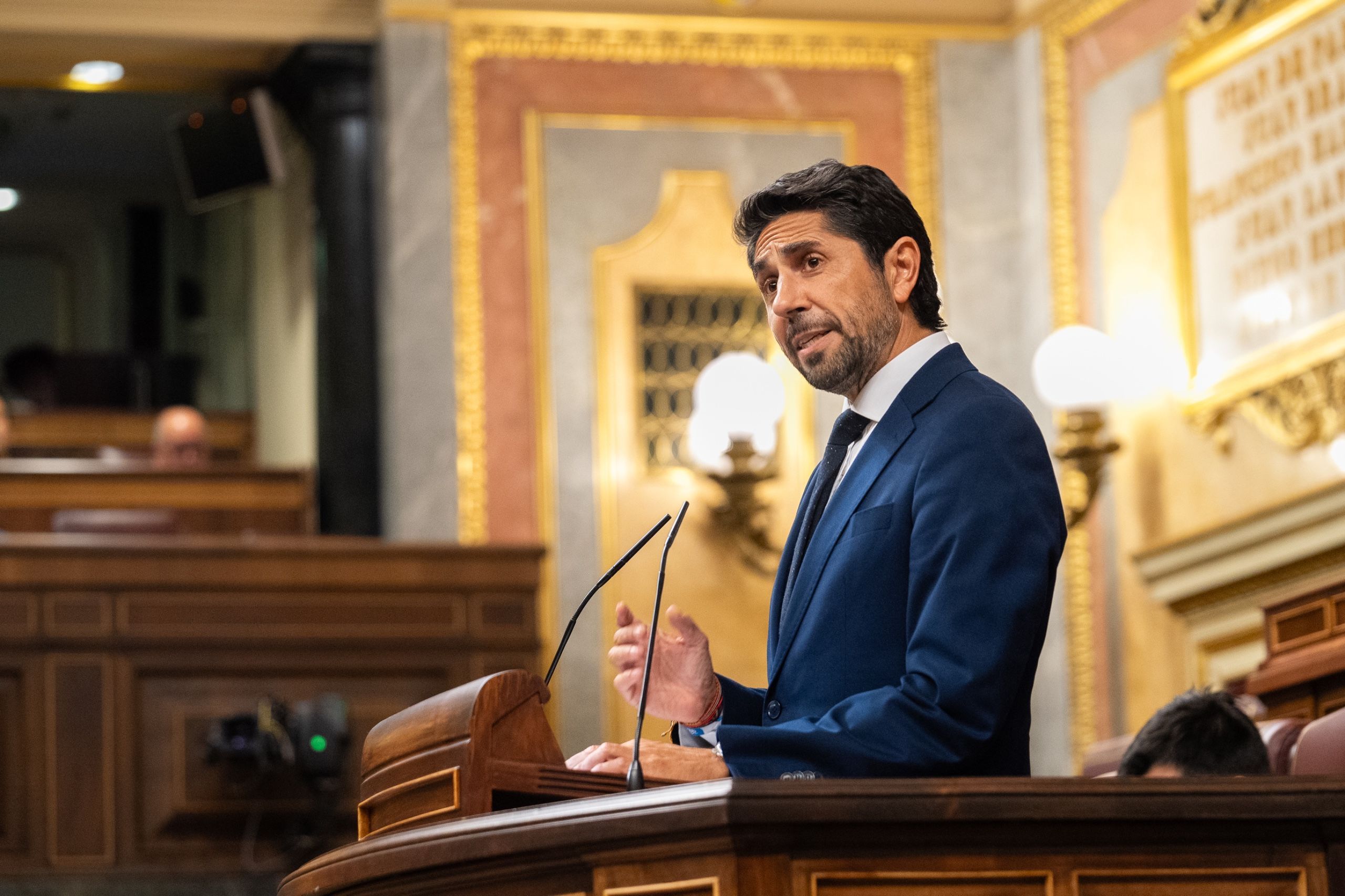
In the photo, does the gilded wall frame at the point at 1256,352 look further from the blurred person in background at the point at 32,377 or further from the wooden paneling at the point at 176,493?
the blurred person in background at the point at 32,377

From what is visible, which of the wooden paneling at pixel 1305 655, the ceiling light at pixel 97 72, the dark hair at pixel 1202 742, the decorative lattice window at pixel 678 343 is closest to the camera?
the dark hair at pixel 1202 742

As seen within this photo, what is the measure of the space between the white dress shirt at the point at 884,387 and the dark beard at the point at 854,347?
13 millimetres

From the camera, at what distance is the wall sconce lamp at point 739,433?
316 inches

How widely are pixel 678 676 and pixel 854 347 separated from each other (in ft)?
1.35

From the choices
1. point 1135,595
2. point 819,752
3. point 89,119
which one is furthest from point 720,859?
point 89,119

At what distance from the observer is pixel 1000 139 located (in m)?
8.92

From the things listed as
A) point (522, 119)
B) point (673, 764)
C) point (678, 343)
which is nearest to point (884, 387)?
point (673, 764)

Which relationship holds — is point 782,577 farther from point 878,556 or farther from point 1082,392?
point 1082,392

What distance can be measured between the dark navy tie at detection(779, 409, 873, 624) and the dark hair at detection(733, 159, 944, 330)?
5.5 inches

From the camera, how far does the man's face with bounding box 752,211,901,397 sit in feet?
7.72

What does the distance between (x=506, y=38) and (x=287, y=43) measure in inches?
38.9

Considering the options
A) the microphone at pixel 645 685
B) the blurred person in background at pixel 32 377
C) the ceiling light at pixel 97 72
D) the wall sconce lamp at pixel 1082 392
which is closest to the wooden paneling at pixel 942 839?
the microphone at pixel 645 685

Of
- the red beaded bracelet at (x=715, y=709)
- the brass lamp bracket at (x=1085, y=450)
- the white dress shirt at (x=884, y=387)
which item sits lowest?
the red beaded bracelet at (x=715, y=709)

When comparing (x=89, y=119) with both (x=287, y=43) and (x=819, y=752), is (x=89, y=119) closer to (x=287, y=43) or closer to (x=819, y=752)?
(x=287, y=43)
